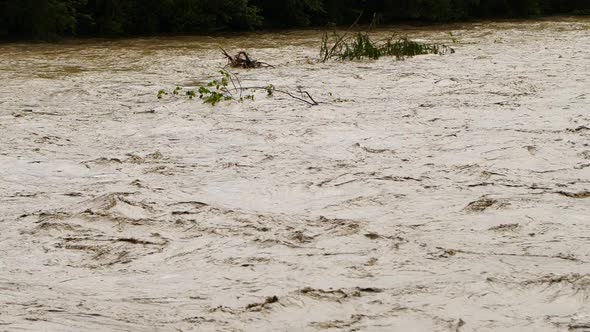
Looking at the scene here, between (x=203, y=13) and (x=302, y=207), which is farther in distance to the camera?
(x=203, y=13)

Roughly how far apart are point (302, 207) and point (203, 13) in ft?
25.1

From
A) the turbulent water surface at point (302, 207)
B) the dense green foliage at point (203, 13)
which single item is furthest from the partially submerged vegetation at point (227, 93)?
the dense green foliage at point (203, 13)

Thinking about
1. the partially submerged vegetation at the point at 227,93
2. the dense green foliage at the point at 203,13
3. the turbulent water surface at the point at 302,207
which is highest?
the dense green foliage at the point at 203,13

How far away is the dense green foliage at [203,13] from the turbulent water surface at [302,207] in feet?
12.6

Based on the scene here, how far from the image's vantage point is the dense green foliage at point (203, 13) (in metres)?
9.08

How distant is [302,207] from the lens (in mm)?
2887

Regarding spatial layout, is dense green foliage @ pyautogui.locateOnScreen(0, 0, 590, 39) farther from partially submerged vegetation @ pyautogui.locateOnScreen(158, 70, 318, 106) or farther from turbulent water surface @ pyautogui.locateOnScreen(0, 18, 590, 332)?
partially submerged vegetation @ pyautogui.locateOnScreen(158, 70, 318, 106)

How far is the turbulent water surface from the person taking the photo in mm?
2053

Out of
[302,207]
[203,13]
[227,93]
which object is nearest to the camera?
[302,207]

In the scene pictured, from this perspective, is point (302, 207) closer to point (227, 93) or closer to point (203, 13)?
point (227, 93)

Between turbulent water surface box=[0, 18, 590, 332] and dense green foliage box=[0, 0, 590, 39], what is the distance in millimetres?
3843

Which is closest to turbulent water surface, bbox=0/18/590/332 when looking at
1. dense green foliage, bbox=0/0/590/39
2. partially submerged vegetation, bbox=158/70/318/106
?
partially submerged vegetation, bbox=158/70/318/106

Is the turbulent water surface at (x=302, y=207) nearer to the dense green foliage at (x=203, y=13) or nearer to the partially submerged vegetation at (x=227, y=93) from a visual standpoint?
the partially submerged vegetation at (x=227, y=93)

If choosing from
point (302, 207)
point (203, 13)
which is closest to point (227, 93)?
point (302, 207)
